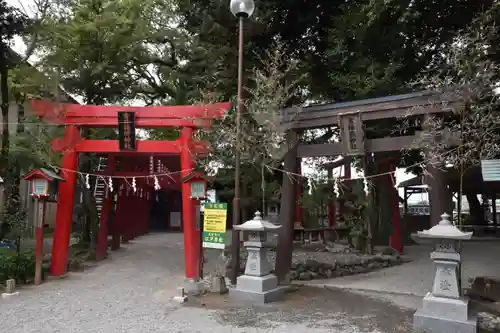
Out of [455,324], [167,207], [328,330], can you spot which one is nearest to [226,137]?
[328,330]

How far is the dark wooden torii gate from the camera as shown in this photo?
8.20m

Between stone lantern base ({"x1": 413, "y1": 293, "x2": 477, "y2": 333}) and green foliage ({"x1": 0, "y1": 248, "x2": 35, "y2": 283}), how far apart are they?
29.9 ft

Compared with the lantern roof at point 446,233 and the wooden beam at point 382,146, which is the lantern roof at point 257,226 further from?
the lantern roof at point 446,233

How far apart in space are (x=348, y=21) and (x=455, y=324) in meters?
7.60

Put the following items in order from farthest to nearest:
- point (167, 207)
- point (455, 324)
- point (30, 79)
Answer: point (167, 207) → point (30, 79) → point (455, 324)

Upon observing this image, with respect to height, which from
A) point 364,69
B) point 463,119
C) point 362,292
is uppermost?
point 364,69

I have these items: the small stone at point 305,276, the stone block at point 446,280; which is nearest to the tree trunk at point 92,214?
the small stone at point 305,276

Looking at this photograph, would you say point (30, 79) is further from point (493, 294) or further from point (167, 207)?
point (167, 207)

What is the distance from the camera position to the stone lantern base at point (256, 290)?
8453 millimetres

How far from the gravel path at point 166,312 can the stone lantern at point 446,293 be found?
0.41m

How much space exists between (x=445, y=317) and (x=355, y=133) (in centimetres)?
393

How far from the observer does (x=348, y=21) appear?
1080cm


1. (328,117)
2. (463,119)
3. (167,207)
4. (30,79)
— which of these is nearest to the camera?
(463,119)

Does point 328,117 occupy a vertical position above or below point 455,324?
above
